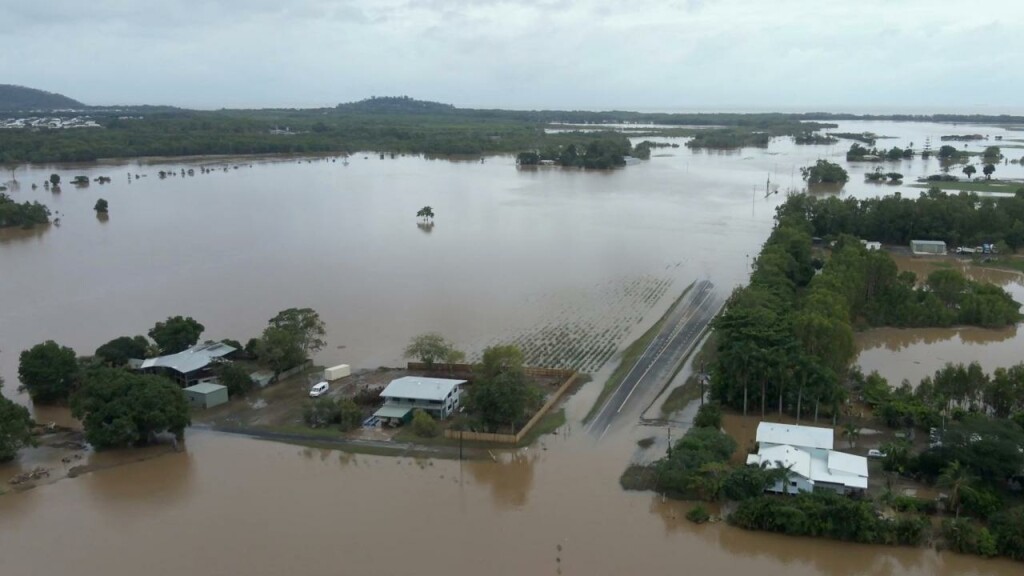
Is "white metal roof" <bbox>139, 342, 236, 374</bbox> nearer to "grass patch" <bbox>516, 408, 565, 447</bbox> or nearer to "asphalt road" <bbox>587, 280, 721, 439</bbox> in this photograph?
"grass patch" <bbox>516, 408, 565, 447</bbox>

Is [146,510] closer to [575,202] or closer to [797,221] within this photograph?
[797,221]

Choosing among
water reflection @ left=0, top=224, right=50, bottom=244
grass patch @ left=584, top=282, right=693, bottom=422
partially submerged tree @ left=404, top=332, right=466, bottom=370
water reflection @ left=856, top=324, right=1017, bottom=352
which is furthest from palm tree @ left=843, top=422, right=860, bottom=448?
water reflection @ left=0, top=224, right=50, bottom=244

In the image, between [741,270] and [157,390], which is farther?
[741,270]

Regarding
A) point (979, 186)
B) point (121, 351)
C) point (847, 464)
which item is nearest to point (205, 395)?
point (121, 351)

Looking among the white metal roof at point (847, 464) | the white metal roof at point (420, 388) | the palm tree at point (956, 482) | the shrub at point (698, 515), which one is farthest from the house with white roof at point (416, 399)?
the palm tree at point (956, 482)

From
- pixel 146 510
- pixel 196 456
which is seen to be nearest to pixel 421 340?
pixel 196 456

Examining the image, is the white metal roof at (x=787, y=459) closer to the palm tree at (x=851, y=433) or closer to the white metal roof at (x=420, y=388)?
the palm tree at (x=851, y=433)
